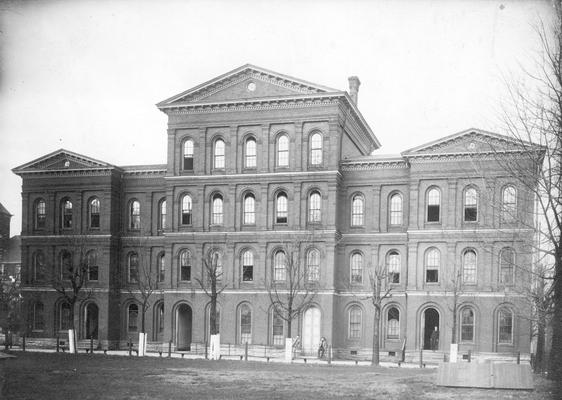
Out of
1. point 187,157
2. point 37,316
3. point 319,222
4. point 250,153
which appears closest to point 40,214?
point 37,316

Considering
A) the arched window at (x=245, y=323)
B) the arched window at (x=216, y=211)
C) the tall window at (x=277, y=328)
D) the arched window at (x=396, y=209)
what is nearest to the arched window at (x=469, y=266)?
the arched window at (x=396, y=209)

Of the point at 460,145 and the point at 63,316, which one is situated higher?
the point at 460,145

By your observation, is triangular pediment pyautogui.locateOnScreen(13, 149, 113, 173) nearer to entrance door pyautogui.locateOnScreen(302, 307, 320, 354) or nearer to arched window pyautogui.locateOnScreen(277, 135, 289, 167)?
arched window pyautogui.locateOnScreen(277, 135, 289, 167)

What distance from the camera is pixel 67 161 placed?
Result: 48656mm

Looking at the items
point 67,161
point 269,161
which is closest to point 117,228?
point 67,161

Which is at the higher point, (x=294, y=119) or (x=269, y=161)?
(x=294, y=119)

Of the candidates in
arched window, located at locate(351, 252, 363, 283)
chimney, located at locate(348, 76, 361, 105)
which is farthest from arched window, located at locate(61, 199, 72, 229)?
chimney, located at locate(348, 76, 361, 105)

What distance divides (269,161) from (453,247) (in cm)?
1247

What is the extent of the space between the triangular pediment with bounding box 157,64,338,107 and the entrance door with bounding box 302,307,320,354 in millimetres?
13616

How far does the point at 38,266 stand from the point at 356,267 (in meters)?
23.7

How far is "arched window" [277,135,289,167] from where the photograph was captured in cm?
4322

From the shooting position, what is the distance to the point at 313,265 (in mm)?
42562

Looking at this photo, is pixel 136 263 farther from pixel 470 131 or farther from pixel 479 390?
pixel 479 390

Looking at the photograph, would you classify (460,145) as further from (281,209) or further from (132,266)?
(132,266)
